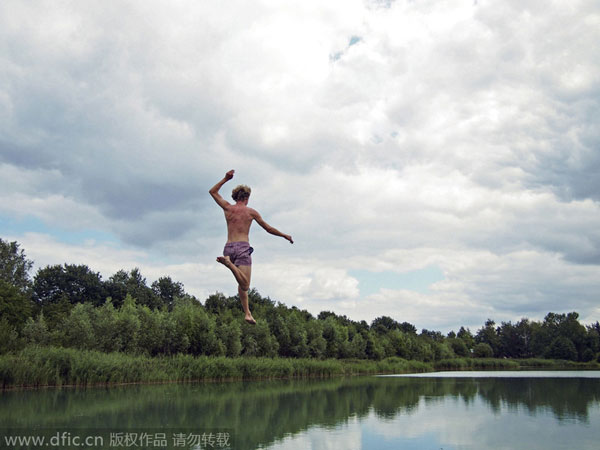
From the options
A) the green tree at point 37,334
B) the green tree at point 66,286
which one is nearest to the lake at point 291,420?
the green tree at point 37,334

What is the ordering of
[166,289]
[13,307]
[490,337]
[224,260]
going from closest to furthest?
[224,260]
[13,307]
[166,289]
[490,337]

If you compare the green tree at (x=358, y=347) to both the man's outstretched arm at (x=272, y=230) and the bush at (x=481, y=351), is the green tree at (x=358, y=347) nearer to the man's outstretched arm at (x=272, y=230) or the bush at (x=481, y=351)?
the bush at (x=481, y=351)

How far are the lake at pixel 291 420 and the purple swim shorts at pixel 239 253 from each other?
1329cm

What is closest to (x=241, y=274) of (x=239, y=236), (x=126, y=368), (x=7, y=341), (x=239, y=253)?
(x=239, y=253)

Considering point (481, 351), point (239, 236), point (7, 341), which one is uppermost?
point (239, 236)

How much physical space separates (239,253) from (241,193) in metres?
0.75

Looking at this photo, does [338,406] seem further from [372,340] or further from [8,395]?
[372,340]

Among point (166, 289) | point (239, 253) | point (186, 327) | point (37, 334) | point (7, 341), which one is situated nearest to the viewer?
point (239, 253)

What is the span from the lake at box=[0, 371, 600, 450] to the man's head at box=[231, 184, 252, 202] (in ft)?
44.6

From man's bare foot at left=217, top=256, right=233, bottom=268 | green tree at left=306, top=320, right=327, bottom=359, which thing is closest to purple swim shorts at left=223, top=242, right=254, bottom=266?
man's bare foot at left=217, top=256, right=233, bottom=268

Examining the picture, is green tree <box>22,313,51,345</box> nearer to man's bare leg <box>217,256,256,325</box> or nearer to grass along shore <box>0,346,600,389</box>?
grass along shore <box>0,346,600,389</box>

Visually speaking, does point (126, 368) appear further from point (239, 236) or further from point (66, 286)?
point (66, 286)

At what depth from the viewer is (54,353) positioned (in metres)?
33.9

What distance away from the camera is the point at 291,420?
23.6 m
